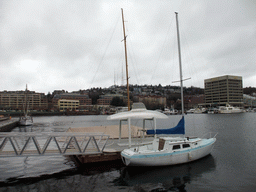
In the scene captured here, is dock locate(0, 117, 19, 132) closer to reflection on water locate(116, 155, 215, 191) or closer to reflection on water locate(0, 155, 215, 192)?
reflection on water locate(0, 155, 215, 192)

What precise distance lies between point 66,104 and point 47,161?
18358 cm

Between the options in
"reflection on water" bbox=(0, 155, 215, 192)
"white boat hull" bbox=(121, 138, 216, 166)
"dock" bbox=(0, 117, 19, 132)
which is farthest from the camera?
"dock" bbox=(0, 117, 19, 132)

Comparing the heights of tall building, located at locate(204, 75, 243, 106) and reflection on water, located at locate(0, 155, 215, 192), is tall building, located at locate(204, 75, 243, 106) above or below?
above

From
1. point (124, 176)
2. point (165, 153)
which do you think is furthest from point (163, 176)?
point (124, 176)

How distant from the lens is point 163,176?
548 inches

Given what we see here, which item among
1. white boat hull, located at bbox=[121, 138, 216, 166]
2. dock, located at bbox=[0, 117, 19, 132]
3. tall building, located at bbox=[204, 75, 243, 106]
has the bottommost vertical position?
dock, located at bbox=[0, 117, 19, 132]

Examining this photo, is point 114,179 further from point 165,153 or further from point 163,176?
point 165,153

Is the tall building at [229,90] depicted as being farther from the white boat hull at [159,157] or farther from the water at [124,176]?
the white boat hull at [159,157]

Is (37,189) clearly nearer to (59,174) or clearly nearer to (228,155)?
(59,174)

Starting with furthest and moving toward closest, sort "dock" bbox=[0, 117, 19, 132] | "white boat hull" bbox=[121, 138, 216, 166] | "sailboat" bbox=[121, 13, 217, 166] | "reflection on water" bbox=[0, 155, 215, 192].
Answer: "dock" bbox=[0, 117, 19, 132]
"sailboat" bbox=[121, 13, 217, 166]
"white boat hull" bbox=[121, 138, 216, 166]
"reflection on water" bbox=[0, 155, 215, 192]

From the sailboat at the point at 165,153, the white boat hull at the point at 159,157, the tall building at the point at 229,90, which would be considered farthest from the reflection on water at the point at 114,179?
the tall building at the point at 229,90

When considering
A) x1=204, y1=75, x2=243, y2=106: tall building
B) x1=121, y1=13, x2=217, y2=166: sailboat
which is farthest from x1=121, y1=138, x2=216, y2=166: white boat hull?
x1=204, y1=75, x2=243, y2=106: tall building

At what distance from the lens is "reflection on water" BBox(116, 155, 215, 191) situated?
41.2ft

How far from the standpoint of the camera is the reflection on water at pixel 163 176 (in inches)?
495
